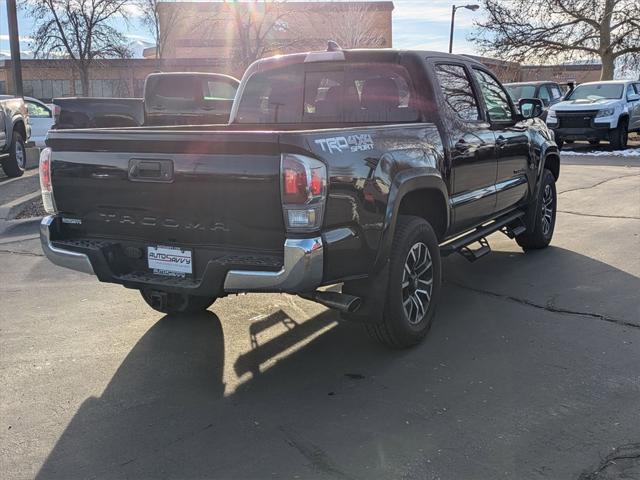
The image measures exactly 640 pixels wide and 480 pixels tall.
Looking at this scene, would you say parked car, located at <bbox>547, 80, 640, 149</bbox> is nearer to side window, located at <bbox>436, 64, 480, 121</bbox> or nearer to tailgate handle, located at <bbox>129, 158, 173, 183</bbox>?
side window, located at <bbox>436, 64, 480, 121</bbox>

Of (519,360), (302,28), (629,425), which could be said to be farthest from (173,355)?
(302,28)

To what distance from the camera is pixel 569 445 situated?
119 inches

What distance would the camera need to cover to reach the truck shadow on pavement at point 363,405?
9.63 feet

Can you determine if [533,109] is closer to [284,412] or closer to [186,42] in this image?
[284,412]

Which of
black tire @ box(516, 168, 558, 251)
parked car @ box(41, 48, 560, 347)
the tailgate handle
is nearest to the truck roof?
parked car @ box(41, 48, 560, 347)

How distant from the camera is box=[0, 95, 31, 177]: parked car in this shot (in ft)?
39.5

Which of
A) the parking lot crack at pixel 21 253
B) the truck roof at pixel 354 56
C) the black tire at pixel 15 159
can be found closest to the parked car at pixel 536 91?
the black tire at pixel 15 159

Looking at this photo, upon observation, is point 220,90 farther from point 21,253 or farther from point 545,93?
point 545,93

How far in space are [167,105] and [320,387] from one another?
9.59 meters

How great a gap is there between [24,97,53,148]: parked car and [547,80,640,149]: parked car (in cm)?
1435

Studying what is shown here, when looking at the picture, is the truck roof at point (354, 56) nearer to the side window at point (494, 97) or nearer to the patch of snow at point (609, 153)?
the side window at point (494, 97)

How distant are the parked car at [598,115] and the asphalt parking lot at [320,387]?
12.9 metres

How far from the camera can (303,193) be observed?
3.20 m

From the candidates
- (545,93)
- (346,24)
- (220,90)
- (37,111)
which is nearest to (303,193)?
(220,90)
